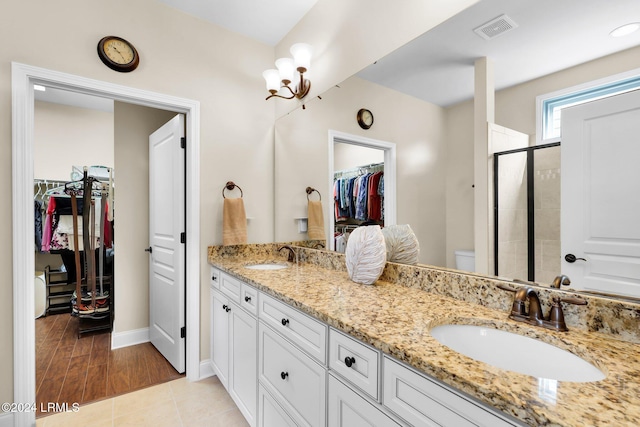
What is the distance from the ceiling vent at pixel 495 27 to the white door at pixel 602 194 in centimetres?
42

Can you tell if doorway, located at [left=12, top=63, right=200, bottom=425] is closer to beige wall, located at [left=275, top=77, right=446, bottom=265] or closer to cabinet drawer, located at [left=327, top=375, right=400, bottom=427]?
beige wall, located at [left=275, top=77, right=446, bottom=265]

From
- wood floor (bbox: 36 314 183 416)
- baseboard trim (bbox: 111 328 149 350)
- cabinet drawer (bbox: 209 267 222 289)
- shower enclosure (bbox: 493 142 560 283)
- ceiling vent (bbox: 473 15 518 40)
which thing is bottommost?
wood floor (bbox: 36 314 183 416)

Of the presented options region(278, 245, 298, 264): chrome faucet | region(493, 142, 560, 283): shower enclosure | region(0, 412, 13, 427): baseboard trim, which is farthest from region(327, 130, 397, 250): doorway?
region(0, 412, 13, 427): baseboard trim

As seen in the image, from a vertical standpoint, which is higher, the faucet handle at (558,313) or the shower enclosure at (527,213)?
the shower enclosure at (527,213)

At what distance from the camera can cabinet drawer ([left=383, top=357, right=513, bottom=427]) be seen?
65 cm

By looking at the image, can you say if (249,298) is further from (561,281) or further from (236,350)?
(561,281)

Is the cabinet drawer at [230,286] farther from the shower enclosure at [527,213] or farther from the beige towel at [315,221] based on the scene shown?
the shower enclosure at [527,213]

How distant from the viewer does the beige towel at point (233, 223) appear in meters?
2.34

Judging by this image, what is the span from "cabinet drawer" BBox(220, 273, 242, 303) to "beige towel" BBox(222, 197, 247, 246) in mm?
341

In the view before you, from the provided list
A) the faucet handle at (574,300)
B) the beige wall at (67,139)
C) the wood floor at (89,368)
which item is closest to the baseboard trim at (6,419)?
the wood floor at (89,368)

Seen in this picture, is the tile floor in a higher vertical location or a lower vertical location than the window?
lower

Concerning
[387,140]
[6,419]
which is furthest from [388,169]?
[6,419]

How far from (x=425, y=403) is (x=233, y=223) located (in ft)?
6.23

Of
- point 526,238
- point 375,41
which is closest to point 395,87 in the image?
point 375,41
